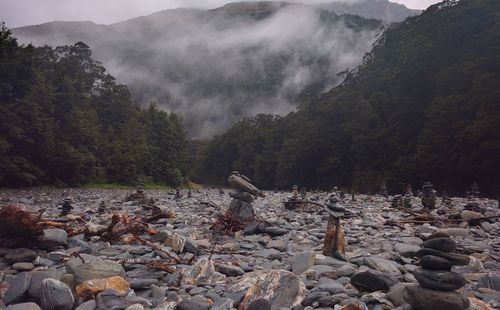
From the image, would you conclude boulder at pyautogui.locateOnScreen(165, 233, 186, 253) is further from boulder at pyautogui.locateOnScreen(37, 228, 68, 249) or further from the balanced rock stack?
the balanced rock stack

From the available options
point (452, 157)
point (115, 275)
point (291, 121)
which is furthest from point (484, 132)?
point (291, 121)

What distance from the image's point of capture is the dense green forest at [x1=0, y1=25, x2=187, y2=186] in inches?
1447

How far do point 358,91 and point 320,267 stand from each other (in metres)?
59.8

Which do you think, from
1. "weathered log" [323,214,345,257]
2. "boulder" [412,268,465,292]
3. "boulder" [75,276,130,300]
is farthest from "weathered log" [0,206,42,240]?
"boulder" [412,268,465,292]

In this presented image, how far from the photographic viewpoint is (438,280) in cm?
436

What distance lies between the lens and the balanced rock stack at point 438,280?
4211 mm

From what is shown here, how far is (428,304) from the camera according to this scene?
4.27 metres

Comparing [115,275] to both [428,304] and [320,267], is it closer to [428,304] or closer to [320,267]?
[320,267]

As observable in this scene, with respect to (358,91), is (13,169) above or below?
below

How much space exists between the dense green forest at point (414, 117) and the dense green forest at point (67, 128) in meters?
27.3

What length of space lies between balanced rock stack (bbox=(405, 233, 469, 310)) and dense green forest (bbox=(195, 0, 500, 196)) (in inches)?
1425

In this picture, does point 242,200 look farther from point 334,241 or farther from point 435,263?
point 435,263

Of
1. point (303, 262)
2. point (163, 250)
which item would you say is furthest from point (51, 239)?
point (303, 262)

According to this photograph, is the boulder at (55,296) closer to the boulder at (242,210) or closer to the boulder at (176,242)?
the boulder at (176,242)
